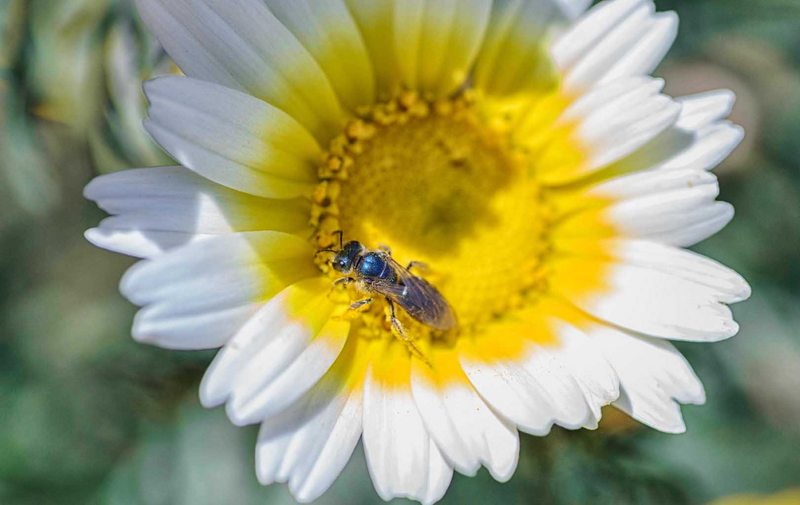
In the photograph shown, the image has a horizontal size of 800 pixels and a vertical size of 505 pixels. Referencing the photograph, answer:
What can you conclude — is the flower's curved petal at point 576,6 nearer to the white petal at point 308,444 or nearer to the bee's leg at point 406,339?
the bee's leg at point 406,339

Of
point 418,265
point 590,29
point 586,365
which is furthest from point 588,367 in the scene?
point 590,29

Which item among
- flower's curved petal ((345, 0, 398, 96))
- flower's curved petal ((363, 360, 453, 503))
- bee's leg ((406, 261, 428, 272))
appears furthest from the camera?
bee's leg ((406, 261, 428, 272))

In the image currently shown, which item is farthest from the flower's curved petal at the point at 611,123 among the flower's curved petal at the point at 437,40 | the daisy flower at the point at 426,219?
the flower's curved petal at the point at 437,40

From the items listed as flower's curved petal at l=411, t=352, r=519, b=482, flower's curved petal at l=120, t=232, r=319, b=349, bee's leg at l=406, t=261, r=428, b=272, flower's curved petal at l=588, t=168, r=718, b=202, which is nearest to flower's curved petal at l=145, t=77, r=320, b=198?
flower's curved petal at l=120, t=232, r=319, b=349

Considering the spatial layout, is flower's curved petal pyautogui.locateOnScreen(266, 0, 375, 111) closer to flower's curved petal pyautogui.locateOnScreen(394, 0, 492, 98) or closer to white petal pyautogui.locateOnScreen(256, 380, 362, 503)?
flower's curved petal pyautogui.locateOnScreen(394, 0, 492, 98)

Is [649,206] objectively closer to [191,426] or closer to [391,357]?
[391,357]

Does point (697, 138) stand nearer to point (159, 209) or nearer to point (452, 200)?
point (452, 200)
